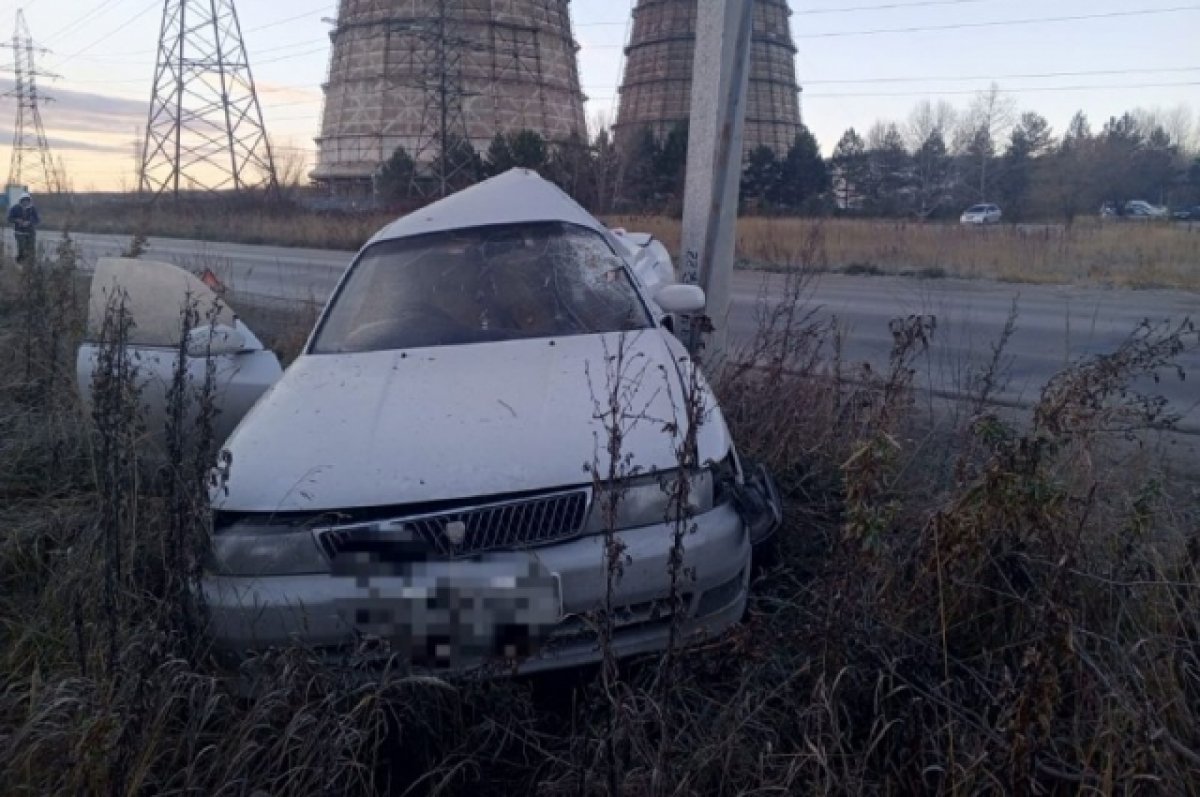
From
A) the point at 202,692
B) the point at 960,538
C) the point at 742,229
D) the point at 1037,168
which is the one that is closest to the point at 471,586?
the point at 202,692

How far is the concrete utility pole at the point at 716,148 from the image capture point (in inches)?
246

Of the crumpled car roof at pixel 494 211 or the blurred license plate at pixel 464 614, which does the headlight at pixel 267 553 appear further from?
the crumpled car roof at pixel 494 211

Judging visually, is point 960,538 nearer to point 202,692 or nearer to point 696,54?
point 202,692

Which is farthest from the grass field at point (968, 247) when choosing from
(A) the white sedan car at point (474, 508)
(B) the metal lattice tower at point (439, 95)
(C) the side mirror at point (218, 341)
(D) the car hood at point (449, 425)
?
(A) the white sedan car at point (474, 508)

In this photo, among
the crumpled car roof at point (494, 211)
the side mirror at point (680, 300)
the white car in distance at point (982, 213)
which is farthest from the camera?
the white car in distance at point (982, 213)

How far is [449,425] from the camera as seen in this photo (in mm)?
3301

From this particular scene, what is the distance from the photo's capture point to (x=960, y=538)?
2861 millimetres

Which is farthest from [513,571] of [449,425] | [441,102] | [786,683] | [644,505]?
[441,102]

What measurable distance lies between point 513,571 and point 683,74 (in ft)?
138

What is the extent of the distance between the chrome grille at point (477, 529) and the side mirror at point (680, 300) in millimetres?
2038

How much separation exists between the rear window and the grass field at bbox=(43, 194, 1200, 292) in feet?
33.1

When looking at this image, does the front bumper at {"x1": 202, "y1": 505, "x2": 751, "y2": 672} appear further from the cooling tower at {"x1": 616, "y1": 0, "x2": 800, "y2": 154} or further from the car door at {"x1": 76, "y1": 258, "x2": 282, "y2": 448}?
the cooling tower at {"x1": 616, "y1": 0, "x2": 800, "y2": 154}

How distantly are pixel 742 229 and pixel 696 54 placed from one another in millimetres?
19583

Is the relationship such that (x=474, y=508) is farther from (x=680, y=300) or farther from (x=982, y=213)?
(x=982, y=213)
